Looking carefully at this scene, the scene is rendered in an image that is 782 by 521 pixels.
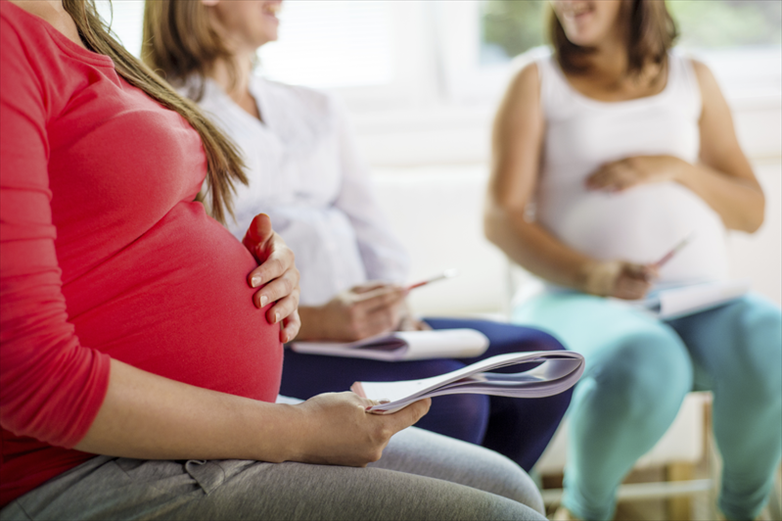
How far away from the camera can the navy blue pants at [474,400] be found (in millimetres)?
894

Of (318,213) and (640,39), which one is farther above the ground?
(640,39)

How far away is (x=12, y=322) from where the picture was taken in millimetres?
461

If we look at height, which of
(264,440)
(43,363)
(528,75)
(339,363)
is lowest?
(339,363)

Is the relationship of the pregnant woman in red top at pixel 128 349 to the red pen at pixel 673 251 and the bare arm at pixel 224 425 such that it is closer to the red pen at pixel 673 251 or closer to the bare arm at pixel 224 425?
the bare arm at pixel 224 425

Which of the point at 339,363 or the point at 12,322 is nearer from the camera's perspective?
the point at 12,322

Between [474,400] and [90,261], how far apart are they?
0.59 m

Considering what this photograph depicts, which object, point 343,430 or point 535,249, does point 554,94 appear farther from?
point 343,430

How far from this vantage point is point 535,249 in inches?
51.5

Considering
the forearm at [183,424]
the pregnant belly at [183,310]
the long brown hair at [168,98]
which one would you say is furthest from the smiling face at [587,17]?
the forearm at [183,424]

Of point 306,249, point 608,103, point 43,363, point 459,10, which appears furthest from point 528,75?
point 43,363

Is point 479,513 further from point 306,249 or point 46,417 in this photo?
point 306,249

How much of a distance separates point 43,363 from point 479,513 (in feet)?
1.24

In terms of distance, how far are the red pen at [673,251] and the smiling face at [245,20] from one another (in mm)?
822

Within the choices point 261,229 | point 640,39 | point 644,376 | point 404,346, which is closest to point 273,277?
point 261,229
